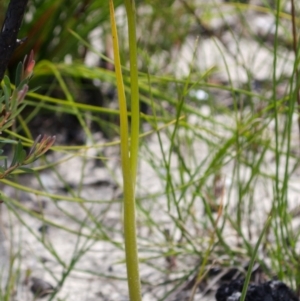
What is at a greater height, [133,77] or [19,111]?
[133,77]

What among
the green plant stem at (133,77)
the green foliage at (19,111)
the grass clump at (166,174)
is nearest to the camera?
the green foliage at (19,111)

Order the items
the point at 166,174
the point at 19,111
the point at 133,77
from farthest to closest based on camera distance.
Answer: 1. the point at 166,174
2. the point at 133,77
3. the point at 19,111

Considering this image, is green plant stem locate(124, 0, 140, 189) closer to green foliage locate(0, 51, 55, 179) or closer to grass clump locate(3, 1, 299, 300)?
grass clump locate(3, 1, 299, 300)

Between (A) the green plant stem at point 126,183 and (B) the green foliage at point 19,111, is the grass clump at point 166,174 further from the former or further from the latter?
(B) the green foliage at point 19,111

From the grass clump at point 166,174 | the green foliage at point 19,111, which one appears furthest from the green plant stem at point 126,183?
the green foliage at point 19,111

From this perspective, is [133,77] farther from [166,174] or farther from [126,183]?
[166,174]

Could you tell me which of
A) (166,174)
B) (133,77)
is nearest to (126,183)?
(133,77)

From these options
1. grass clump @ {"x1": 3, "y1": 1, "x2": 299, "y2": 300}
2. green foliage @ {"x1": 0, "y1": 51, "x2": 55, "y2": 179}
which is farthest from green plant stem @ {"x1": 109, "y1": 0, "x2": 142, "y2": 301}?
green foliage @ {"x1": 0, "y1": 51, "x2": 55, "y2": 179}

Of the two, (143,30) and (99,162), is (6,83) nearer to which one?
(99,162)

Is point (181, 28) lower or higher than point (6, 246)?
higher

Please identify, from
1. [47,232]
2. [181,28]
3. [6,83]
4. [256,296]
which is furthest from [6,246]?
[181,28]

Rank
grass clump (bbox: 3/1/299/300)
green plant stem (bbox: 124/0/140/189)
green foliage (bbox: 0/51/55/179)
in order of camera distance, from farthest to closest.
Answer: grass clump (bbox: 3/1/299/300), green plant stem (bbox: 124/0/140/189), green foliage (bbox: 0/51/55/179)
